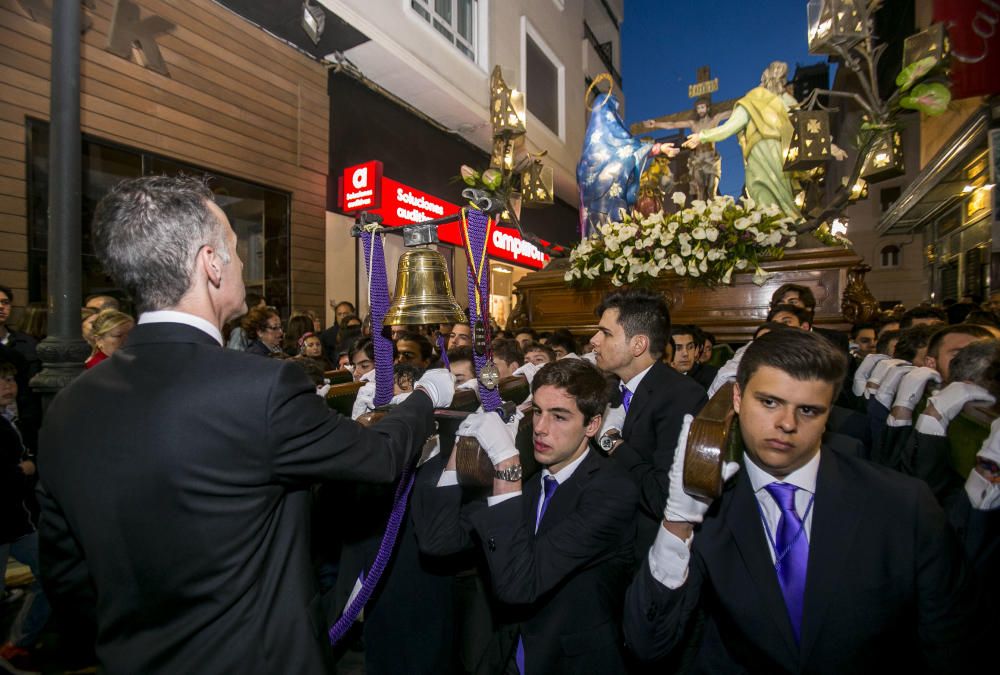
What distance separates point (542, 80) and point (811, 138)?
46.9ft

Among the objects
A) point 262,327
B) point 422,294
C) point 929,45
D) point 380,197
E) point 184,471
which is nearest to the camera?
point 184,471

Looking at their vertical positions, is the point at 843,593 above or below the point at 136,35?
below

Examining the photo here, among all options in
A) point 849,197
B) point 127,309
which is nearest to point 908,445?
point 849,197

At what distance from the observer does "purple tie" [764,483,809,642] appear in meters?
1.55

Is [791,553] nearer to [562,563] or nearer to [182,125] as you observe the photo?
[562,563]

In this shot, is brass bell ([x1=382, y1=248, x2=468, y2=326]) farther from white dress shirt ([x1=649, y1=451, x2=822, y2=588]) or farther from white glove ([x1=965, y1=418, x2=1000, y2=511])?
white glove ([x1=965, y1=418, x2=1000, y2=511])

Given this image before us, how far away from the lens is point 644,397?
277 centimetres

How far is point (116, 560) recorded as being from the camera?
1258 mm

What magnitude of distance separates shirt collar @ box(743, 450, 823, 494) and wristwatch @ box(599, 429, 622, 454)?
2.87ft

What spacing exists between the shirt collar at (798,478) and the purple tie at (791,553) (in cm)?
2

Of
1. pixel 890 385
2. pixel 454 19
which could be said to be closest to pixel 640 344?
pixel 890 385

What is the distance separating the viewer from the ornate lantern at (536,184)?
503 centimetres

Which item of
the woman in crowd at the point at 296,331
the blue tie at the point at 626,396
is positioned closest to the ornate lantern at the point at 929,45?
the blue tie at the point at 626,396

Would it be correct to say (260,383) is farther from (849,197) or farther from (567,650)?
(849,197)
